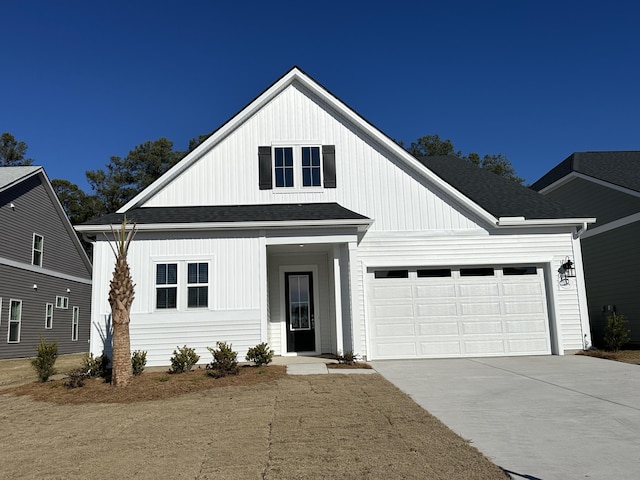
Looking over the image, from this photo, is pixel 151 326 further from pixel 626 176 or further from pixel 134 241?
pixel 626 176

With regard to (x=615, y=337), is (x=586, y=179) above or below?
above

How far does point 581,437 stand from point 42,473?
5.40 m

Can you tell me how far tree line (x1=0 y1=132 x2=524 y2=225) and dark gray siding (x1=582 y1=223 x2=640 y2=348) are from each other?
66.6 feet

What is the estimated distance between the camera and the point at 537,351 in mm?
12812

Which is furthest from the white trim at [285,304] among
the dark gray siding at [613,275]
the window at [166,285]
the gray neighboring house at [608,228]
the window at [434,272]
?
the gray neighboring house at [608,228]

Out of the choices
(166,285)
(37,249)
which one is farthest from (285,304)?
(37,249)

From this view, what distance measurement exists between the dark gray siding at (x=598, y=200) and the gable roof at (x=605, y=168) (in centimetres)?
36

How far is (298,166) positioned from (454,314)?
19.1 feet

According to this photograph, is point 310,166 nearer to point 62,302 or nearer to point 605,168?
point 605,168

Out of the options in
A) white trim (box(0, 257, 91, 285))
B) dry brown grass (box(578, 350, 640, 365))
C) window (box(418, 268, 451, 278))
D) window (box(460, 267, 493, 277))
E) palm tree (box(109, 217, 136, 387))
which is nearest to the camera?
palm tree (box(109, 217, 136, 387))

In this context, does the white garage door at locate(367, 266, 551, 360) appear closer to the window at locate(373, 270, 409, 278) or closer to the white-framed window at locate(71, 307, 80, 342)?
the window at locate(373, 270, 409, 278)

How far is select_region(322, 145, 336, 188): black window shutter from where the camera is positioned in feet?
44.2

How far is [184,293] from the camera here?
11750 mm

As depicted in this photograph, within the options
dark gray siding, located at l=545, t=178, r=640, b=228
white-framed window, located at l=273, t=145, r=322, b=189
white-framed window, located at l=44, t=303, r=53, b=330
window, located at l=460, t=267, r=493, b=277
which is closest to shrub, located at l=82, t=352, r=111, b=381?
white-framed window, located at l=273, t=145, r=322, b=189
